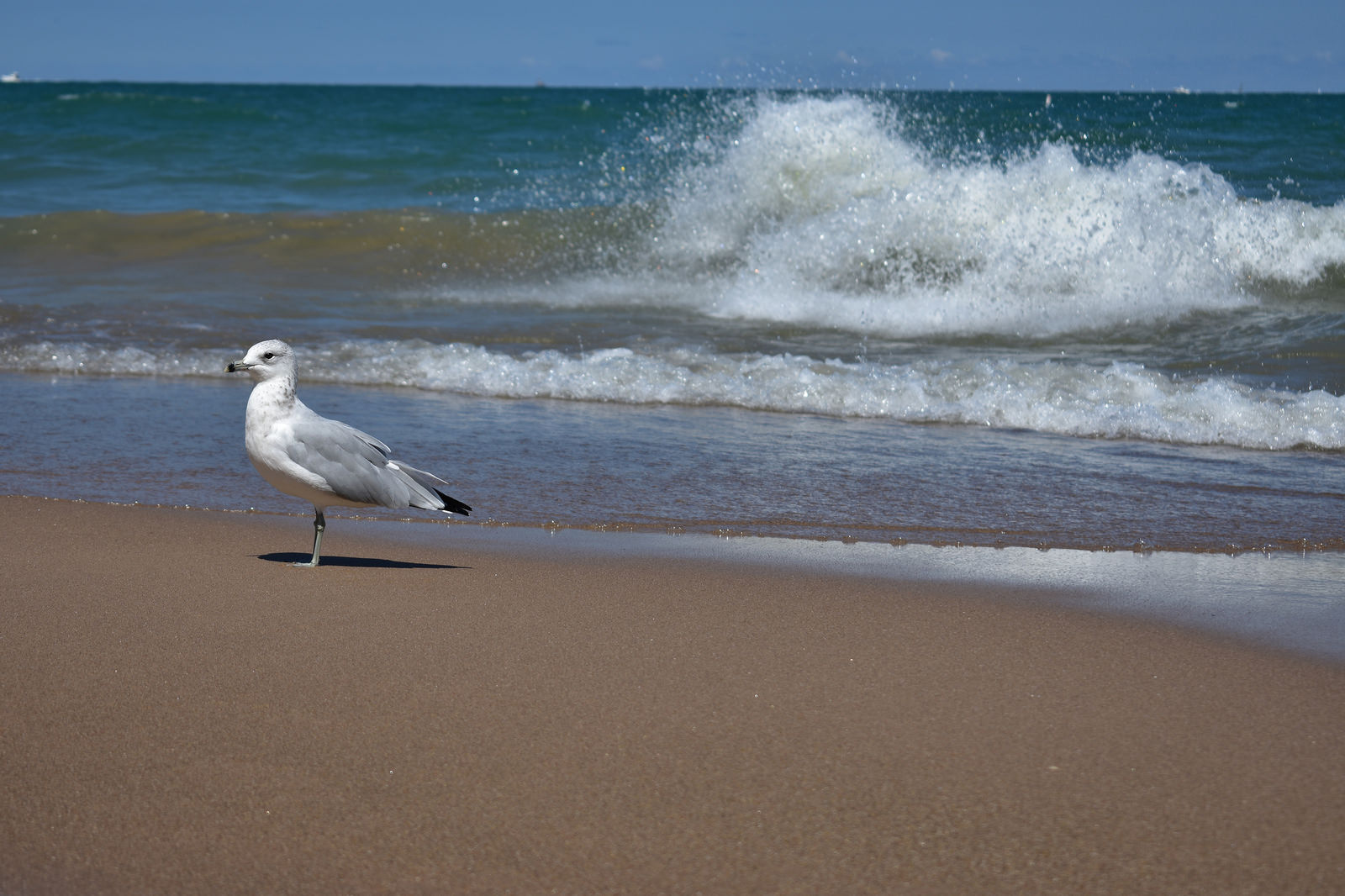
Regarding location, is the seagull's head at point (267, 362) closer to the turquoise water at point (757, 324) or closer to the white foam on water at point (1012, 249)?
the turquoise water at point (757, 324)

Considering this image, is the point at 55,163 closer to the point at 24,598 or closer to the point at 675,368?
the point at 675,368

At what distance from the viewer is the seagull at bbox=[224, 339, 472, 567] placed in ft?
11.9

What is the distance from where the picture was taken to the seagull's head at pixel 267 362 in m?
3.67

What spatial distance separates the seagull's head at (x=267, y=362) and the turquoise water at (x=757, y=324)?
92 cm

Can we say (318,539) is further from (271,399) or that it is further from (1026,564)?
(1026,564)

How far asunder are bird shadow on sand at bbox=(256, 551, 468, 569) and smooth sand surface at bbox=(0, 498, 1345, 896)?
0.11 meters

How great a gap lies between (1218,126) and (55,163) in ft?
56.0

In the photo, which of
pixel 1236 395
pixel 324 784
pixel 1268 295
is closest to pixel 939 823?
pixel 324 784

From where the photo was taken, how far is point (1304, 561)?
3.96 metres

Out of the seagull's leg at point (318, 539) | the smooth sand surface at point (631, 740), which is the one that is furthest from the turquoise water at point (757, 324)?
the smooth sand surface at point (631, 740)

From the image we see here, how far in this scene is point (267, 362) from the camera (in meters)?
3.70

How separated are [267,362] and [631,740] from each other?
178 centimetres

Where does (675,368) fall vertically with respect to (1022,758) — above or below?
above

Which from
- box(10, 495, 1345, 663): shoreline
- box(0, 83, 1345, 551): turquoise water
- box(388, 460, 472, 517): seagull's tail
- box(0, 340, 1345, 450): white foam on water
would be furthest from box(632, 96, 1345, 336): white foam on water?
box(388, 460, 472, 517): seagull's tail
